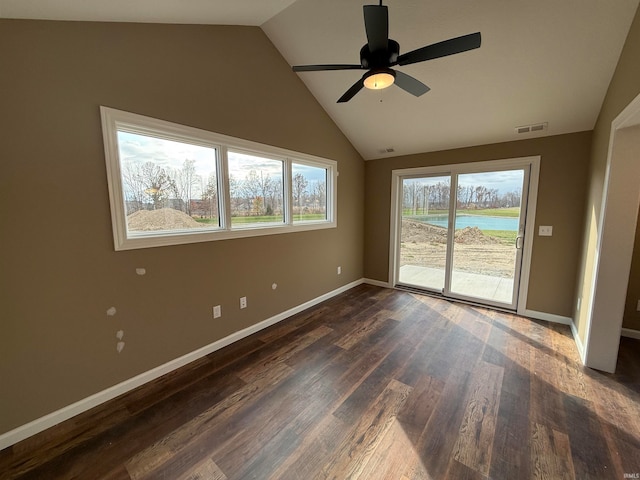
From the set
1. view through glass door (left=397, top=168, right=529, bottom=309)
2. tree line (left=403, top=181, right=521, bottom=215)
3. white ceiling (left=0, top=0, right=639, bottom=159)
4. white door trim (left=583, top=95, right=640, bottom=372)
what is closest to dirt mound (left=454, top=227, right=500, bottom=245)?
view through glass door (left=397, top=168, right=529, bottom=309)

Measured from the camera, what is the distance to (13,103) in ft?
4.93

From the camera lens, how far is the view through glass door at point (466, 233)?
350cm

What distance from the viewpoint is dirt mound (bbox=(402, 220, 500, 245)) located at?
12.3 ft

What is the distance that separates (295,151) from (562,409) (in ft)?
11.5

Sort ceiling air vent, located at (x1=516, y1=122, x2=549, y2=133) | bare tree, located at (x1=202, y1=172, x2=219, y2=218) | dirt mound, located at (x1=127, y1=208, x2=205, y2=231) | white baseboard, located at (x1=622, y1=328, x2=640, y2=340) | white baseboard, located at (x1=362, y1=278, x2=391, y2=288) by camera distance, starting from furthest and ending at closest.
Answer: white baseboard, located at (x1=362, y1=278, x2=391, y2=288) < ceiling air vent, located at (x1=516, y1=122, x2=549, y2=133) < white baseboard, located at (x1=622, y1=328, x2=640, y2=340) < bare tree, located at (x1=202, y1=172, x2=219, y2=218) < dirt mound, located at (x1=127, y1=208, x2=205, y2=231)

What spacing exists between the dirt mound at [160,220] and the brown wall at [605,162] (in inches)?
141

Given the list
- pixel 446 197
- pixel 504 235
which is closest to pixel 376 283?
pixel 446 197

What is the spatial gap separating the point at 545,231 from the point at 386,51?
3.09 meters

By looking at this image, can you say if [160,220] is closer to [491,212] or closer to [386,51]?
[386,51]

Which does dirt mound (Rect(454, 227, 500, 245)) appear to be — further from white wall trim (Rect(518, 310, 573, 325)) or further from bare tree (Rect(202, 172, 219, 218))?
bare tree (Rect(202, 172, 219, 218))

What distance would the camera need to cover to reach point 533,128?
3041 mm

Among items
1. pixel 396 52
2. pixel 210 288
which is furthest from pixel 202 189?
pixel 396 52

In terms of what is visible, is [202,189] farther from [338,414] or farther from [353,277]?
[353,277]

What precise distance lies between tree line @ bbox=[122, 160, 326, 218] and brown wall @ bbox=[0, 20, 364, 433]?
0.27m
